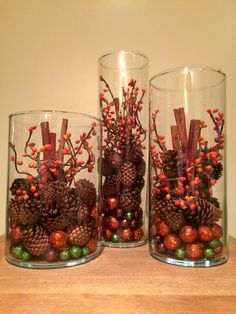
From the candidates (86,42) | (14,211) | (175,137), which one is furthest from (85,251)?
(86,42)

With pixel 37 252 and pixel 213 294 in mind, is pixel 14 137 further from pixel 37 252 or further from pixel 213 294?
pixel 213 294

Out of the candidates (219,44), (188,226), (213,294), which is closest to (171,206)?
(188,226)

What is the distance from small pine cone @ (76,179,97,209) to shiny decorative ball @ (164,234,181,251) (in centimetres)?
13

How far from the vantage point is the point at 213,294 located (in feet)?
1.11

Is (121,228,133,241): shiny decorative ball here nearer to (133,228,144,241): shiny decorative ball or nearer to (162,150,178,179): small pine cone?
(133,228,144,241): shiny decorative ball

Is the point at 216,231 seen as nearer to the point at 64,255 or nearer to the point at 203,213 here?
the point at 203,213

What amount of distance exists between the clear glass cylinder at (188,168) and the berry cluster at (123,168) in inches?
1.8

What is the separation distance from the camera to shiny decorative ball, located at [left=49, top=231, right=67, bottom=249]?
1.37ft

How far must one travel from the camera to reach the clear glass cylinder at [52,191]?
0.42 meters

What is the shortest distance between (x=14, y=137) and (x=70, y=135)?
87mm

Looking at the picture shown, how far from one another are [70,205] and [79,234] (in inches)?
1.8

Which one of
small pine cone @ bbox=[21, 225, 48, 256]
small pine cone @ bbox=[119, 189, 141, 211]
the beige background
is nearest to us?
small pine cone @ bbox=[21, 225, 48, 256]

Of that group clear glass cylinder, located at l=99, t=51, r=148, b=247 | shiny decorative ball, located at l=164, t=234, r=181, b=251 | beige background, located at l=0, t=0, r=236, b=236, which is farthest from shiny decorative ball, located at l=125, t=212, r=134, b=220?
beige background, located at l=0, t=0, r=236, b=236

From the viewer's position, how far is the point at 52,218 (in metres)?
0.42
